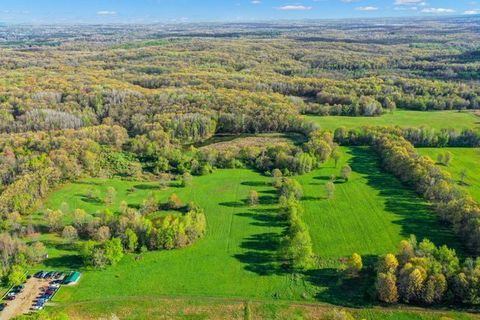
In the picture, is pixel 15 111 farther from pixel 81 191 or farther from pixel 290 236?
pixel 290 236

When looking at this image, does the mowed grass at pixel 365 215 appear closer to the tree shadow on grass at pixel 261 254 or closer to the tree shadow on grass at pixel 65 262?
the tree shadow on grass at pixel 261 254

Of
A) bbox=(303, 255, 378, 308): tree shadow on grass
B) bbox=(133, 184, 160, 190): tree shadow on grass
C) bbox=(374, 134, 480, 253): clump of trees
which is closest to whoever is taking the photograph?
bbox=(303, 255, 378, 308): tree shadow on grass

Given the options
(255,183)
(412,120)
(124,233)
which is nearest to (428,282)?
(124,233)

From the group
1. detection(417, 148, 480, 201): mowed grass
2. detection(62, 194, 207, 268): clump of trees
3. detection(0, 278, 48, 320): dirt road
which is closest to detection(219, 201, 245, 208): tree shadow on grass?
detection(62, 194, 207, 268): clump of trees

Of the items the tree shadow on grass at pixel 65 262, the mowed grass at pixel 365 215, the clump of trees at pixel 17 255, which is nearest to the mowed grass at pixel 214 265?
the tree shadow on grass at pixel 65 262

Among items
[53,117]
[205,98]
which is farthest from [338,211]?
[53,117]

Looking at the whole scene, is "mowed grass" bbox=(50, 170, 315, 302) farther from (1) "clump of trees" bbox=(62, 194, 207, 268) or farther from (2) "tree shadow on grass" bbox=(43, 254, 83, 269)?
(2) "tree shadow on grass" bbox=(43, 254, 83, 269)
